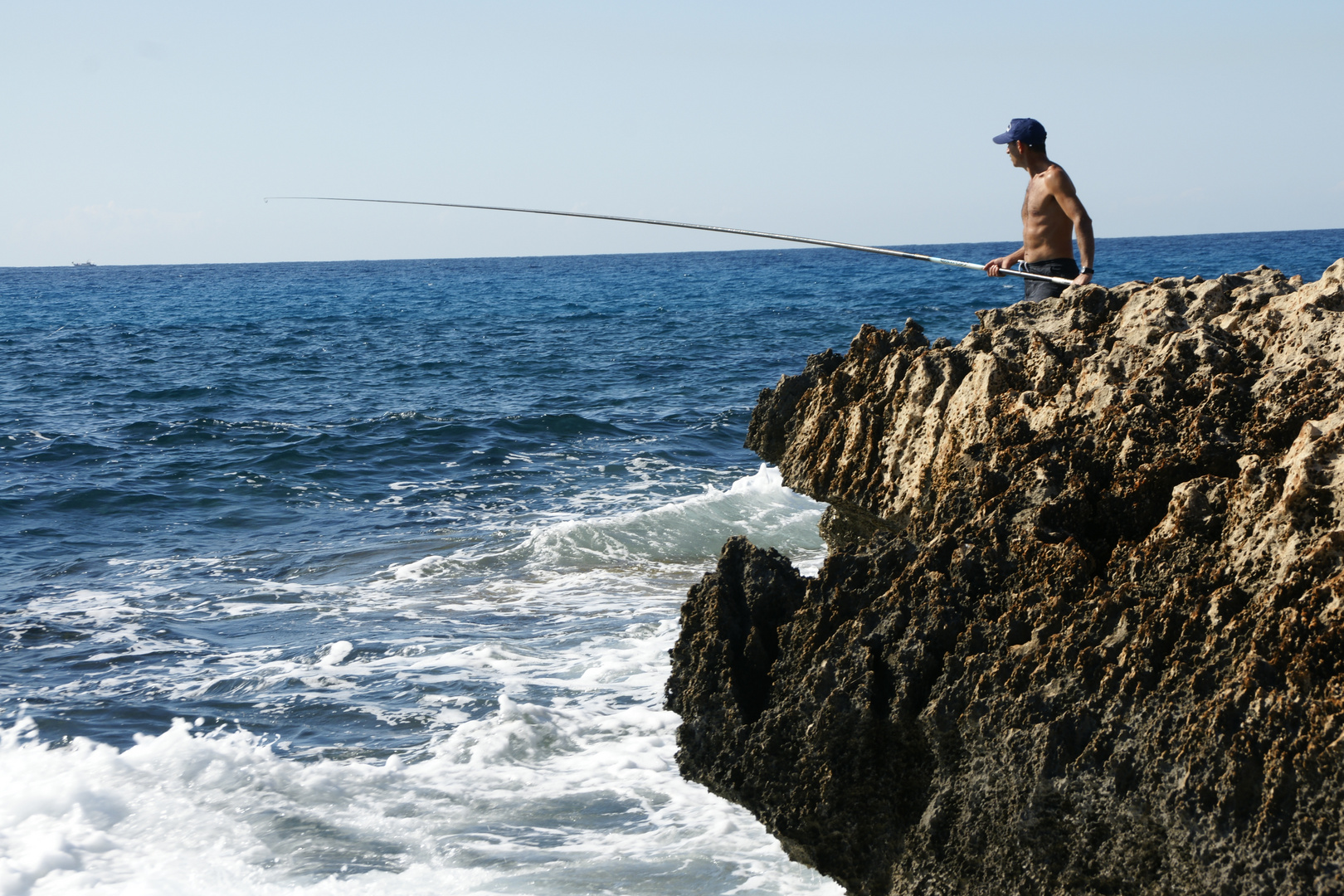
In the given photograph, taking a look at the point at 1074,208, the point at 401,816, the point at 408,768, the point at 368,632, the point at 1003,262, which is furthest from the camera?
the point at 1003,262

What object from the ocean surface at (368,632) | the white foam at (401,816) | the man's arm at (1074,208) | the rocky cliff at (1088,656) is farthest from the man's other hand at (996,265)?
the white foam at (401,816)

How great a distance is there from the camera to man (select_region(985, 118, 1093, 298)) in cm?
580

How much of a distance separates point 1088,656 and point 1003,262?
3.78 m

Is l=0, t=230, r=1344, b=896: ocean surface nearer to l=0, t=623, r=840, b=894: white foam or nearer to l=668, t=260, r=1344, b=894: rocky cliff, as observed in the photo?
l=0, t=623, r=840, b=894: white foam

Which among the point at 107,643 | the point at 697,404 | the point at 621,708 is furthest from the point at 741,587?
the point at 697,404

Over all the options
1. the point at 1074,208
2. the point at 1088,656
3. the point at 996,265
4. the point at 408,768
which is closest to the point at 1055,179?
the point at 1074,208

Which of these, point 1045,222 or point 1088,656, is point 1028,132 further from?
point 1088,656

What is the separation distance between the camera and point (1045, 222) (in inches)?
236

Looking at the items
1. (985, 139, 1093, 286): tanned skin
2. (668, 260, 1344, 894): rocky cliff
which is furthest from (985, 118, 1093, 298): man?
(668, 260, 1344, 894): rocky cliff

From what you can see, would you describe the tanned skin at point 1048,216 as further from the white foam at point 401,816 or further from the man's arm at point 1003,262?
the white foam at point 401,816

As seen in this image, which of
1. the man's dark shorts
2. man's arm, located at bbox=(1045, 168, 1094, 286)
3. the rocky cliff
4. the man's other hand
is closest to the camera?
the rocky cliff

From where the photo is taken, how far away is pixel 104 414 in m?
14.8

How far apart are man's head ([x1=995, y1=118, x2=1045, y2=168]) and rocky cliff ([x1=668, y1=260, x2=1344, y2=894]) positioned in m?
1.58

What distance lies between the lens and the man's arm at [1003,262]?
19.6ft
